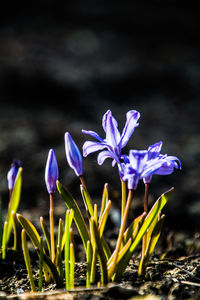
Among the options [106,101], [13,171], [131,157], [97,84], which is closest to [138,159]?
[131,157]

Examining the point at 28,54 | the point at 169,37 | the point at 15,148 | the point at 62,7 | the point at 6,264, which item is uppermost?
the point at 62,7

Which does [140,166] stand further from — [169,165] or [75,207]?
[75,207]

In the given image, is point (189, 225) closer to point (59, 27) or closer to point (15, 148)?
point (15, 148)

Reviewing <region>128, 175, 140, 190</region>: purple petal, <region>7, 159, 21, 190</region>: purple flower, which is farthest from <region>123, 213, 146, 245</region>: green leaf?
<region>7, 159, 21, 190</region>: purple flower

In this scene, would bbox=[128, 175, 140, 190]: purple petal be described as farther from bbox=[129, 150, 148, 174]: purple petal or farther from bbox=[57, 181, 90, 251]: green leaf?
bbox=[57, 181, 90, 251]: green leaf

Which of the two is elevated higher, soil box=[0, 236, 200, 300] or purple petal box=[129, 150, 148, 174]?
purple petal box=[129, 150, 148, 174]

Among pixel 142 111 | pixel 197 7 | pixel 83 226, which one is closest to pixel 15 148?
pixel 142 111
